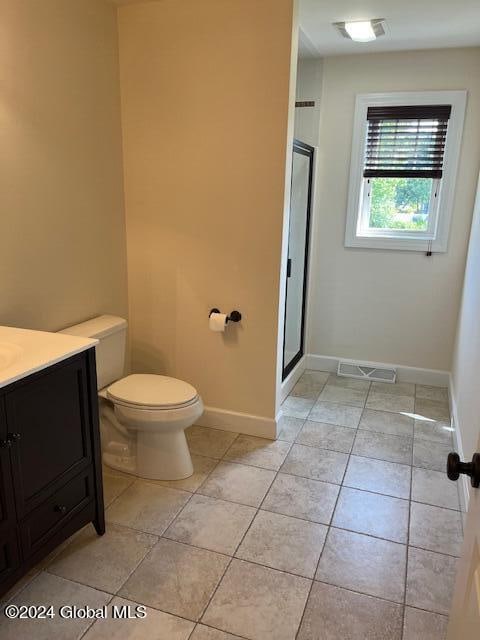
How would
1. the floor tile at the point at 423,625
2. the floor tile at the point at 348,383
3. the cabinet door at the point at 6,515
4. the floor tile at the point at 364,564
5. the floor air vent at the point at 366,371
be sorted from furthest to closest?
the floor air vent at the point at 366,371 → the floor tile at the point at 348,383 → the floor tile at the point at 364,564 → the floor tile at the point at 423,625 → the cabinet door at the point at 6,515

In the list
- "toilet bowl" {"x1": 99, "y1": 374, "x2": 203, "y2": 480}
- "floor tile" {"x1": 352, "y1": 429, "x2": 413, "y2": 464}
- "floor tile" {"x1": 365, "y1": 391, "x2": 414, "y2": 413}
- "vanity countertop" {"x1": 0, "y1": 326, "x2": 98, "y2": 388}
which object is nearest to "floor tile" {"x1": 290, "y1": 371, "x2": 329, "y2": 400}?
"floor tile" {"x1": 365, "y1": 391, "x2": 414, "y2": 413}

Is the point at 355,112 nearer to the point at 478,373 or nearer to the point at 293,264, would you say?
the point at 293,264

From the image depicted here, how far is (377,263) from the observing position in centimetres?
374

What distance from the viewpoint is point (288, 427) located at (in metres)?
3.06

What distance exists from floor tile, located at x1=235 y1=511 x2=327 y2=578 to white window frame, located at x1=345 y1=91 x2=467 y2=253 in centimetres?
227

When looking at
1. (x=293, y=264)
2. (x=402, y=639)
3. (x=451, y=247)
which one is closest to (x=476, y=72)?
(x=451, y=247)

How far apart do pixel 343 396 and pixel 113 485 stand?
5.99 ft

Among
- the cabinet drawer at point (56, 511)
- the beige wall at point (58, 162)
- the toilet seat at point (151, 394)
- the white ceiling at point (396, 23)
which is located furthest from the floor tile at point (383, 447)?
the white ceiling at point (396, 23)

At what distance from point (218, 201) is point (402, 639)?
6.99ft

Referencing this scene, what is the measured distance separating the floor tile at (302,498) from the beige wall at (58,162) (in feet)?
4.48

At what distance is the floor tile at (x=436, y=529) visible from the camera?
2.04m

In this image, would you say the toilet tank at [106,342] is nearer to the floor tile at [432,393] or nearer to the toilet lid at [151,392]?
the toilet lid at [151,392]

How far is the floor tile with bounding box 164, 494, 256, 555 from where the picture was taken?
2034mm

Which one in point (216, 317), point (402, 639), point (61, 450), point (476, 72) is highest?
point (476, 72)
